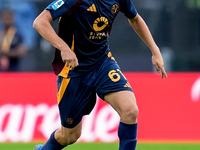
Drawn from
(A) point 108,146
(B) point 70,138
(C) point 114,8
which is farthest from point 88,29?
(A) point 108,146

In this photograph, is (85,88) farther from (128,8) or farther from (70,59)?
(128,8)

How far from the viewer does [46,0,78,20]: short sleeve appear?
13.0 ft

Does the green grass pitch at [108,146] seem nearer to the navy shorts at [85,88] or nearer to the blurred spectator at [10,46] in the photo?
the navy shorts at [85,88]

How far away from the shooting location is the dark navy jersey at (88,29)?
4223 mm

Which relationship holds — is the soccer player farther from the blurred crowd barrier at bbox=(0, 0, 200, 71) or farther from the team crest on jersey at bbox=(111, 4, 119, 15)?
the blurred crowd barrier at bbox=(0, 0, 200, 71)

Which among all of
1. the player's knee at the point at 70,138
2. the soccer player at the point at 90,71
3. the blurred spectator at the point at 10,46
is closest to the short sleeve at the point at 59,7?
the soccer player at the point at 90,71

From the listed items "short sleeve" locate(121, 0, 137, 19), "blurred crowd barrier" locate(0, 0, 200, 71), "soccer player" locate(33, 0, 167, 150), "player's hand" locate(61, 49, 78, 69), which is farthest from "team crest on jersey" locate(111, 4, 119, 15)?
"blurred crowd barrier" locate(0, 0, 200, 71)

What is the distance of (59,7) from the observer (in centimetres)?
399

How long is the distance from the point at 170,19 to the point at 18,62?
3.82m

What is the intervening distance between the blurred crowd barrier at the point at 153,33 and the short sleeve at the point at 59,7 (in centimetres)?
643

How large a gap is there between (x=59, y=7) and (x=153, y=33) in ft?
22.9

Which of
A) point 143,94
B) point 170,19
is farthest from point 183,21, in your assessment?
point 143,94

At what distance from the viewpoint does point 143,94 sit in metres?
7.45

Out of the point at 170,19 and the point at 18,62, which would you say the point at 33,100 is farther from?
the point at 170,19
